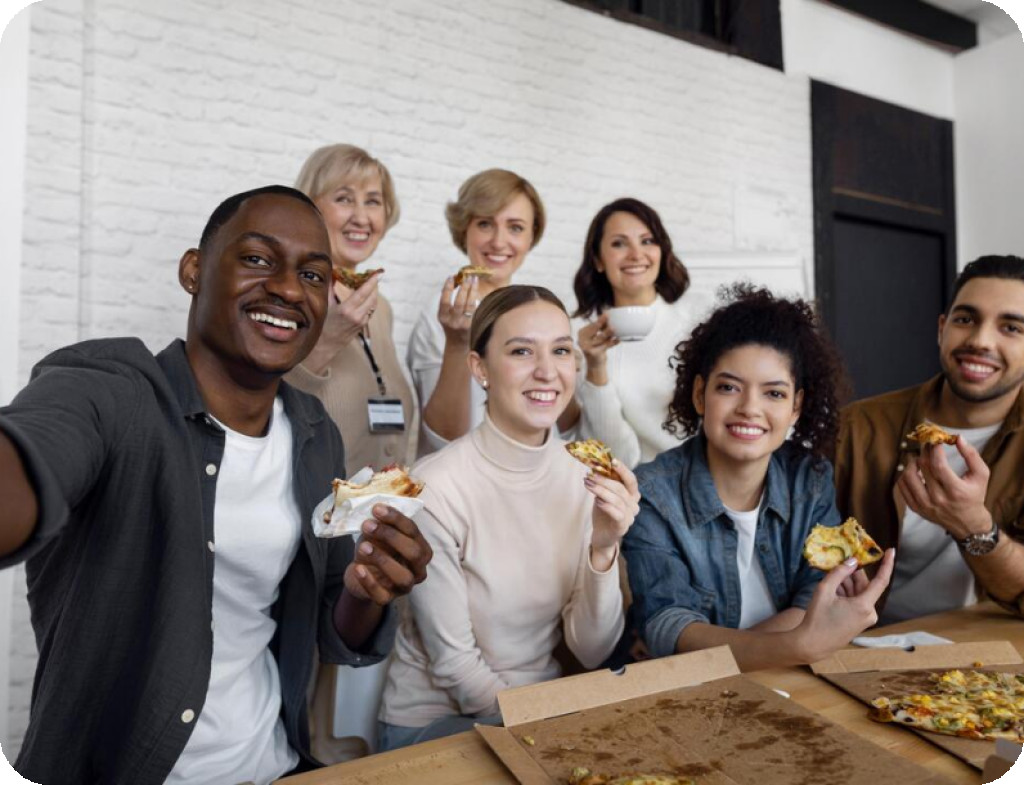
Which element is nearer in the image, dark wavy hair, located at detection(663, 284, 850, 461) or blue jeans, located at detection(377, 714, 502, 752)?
blue jeans, located at detection(377, 714, 502, 752)

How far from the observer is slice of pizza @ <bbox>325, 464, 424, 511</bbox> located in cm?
141

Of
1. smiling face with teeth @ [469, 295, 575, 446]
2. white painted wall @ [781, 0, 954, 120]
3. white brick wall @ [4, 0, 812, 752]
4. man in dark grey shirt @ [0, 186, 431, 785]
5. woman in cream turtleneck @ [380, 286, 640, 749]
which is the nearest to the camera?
man in dark grey shirt @ [0, 186, 431, 785]

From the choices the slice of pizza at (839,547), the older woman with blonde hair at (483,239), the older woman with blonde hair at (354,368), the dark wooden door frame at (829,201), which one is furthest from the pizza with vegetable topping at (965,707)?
the dark wooden door frame at (829,201)

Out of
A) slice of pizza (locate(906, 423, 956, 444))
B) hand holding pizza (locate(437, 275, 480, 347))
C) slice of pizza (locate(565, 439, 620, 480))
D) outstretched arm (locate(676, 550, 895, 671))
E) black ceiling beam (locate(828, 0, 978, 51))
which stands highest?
black ceiling beam (locate(828, 0, 978, 51))

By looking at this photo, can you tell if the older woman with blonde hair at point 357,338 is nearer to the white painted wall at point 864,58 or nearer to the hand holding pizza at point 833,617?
the hand holding pizza at point 833,617

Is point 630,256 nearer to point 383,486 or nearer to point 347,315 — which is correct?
point 347,315

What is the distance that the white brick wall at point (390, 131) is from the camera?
348 cm

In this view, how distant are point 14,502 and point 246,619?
70 centimetres

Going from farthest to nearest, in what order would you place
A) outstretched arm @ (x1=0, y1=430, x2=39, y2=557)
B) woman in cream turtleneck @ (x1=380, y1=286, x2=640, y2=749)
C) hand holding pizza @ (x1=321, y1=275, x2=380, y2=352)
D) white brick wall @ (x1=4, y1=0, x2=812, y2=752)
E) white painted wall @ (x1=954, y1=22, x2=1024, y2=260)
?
1. white painted wall @ (x1=954, y1=22, x2=1024, y2=260)
2. white brick wall @ (x1=4, y1=0, x2=812, y2=752)
3. hand holding pizza @ (x1=321, y1=275, x2=380, y2=352)
4. woman in cream turtleneck @ (x1=380, y1=286, x2=640, y2=749)
5. outstretched arm @ (x1=0, y1=430, x2=39, y2=557)

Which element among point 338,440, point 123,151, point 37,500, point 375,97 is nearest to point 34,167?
point 123,151

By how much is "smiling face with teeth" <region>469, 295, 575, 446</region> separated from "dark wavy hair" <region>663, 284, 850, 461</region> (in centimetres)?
38

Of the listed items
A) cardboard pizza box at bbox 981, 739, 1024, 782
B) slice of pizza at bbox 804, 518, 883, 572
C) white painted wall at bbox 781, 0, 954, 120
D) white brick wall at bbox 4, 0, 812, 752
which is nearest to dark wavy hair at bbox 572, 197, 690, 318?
white brick wall at bbox 4, 0, 812, 752

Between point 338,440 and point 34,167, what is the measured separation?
2478 mm

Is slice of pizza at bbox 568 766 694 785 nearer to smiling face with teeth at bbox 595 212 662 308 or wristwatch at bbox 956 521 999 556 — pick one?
wristwatch at bbox 956 521 999 556
